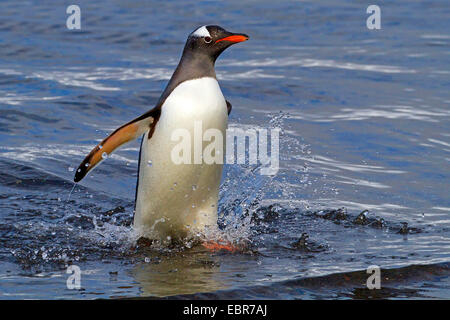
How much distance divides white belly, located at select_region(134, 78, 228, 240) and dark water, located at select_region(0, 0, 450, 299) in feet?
0.73

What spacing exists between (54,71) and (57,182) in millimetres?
4545

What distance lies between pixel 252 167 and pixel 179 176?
1.70 m

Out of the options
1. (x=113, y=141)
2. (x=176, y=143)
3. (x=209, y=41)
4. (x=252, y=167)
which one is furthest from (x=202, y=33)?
(x=252, y=167)

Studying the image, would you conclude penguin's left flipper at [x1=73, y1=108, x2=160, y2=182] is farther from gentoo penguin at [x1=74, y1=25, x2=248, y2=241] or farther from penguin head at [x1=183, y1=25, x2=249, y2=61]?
penguin head at [x1=183, y1=25, x2=249, y2=61]

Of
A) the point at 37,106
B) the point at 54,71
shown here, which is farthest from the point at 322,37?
the point at 37,106

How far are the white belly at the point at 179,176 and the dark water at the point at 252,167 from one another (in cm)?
22

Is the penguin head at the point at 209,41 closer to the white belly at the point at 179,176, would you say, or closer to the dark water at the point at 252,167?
the white belly at the point at 179,176

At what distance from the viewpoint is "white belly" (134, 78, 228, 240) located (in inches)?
199

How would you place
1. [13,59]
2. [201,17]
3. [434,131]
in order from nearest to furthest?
[434,131] < [13,59] < [201,17]

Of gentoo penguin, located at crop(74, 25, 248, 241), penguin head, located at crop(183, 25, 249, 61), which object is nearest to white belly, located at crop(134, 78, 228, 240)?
gentoo penguin, located at crop(74, 25, 248, 241)

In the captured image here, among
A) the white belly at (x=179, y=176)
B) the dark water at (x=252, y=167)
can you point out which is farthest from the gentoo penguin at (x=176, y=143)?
the dark water at (x=252, y=167)

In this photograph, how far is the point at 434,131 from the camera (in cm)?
823

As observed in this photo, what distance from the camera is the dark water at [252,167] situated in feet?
15.2
